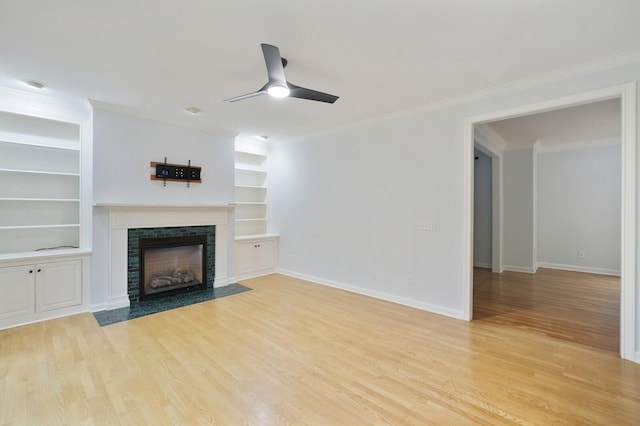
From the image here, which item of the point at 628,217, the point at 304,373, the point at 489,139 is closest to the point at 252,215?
the point at 304,373

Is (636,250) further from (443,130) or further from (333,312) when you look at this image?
(333,312)

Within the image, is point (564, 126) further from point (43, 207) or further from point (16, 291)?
point (16, 291)

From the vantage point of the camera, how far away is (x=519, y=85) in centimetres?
315

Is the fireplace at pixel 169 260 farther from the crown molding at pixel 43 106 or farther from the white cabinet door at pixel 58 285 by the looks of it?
the crown molding at pixel 43 106

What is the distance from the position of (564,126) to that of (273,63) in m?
5.34

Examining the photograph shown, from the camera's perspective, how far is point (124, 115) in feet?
13.3

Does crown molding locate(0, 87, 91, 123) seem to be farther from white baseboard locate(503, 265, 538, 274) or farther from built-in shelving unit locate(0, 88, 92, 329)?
white baseboard locate(503, 265, 538, 274)

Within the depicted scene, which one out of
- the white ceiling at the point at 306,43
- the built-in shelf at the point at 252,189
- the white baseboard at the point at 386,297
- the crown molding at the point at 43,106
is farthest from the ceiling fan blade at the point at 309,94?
the built-in shelf at the point at 252,189

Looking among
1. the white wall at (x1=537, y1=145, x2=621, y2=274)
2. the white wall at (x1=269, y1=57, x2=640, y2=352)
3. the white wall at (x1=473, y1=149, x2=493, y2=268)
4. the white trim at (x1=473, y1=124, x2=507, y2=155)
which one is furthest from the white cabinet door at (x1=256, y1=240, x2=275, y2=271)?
the white wall at (x1=537, y1=145, x2=621, y2=274)

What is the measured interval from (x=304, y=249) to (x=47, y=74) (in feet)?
13.7

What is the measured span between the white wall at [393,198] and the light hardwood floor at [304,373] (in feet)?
2.49

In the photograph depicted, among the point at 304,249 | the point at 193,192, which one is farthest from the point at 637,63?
the point at 193,192

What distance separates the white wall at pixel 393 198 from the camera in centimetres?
360

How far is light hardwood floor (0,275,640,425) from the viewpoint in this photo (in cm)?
193
